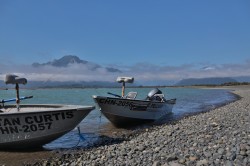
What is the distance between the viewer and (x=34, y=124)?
11.8m

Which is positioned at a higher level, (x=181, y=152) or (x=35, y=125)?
(x=35, y=125)

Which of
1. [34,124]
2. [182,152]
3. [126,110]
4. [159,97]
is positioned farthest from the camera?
[159,97]

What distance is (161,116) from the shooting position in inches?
859

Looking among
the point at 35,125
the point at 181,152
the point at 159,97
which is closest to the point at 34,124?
the point at 35,125

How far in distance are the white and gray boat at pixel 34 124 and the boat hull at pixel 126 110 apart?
193 inches

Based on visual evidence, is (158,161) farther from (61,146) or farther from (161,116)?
(161,116)

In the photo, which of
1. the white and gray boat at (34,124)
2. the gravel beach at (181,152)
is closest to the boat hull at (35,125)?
the white and gray boat at (34,124)

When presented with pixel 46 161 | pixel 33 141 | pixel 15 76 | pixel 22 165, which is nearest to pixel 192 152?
pixel 46 161

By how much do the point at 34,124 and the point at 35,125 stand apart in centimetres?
6

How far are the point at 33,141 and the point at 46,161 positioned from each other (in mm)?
1870

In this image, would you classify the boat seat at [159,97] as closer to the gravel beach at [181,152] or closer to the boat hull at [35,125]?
the gravel beach at [181,152]

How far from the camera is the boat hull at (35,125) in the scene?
11.7 meters

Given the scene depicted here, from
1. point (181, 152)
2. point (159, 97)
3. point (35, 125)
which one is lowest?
point (181, 152)

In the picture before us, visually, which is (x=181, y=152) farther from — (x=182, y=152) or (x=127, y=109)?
(x=127, y=109)
